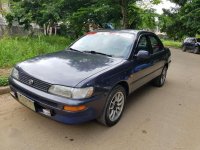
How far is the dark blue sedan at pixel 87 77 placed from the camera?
2.95m

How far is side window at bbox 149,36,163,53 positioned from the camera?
5.15 m

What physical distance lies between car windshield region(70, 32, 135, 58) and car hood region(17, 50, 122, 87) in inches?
9.2

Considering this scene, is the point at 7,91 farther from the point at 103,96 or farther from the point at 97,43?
the point at 103,96

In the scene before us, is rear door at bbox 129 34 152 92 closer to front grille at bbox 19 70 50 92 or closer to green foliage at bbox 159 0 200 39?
front grille at bbox 19 70 50 92

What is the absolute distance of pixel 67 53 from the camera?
4.24m

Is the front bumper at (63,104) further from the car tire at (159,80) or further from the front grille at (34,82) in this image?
the car tire at (159,80)

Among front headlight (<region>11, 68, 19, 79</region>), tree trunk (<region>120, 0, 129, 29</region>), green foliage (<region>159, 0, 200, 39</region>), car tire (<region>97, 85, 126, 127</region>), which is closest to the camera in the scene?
car tire (<region>97, 85, 126, 127</region>)

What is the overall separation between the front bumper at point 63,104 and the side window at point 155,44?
2.48 meters

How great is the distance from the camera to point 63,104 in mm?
2885

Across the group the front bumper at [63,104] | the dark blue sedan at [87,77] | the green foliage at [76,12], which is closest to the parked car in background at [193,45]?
the green foliage at [76,12]

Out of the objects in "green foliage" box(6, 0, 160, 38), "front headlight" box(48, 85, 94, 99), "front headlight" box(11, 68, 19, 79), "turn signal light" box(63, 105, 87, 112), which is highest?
"green foliage" box(6, 0, 160, 38)

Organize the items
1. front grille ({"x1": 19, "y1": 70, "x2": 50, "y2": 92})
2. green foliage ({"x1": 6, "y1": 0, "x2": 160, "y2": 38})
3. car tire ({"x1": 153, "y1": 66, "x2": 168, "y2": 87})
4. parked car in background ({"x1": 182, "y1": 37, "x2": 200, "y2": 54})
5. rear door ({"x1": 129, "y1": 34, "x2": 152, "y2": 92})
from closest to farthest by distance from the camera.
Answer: front grille ({"x1": 19, "y1": 70, "x2": 50, "y2": 92}) → rear door ({"x1": 129, "y1": 34, "x2": 152, "y2": 92}) → car tire ({"x1": 153, "y1": 66, "x2": 168, "y2": 87}) → green foliage ({"x1": 6, "y1": 0, "x2": 160, "y2": 38}) → parked car in background ({"x1": 182, "y1": 37, "x2": 200, "y2": 54})

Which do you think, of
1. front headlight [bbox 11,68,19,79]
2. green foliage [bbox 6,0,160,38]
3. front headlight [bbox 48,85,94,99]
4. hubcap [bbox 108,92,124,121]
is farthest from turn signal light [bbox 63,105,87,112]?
green foliage [bbox 6,0,160,38]

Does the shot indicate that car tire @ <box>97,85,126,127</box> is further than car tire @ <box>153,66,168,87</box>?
No
